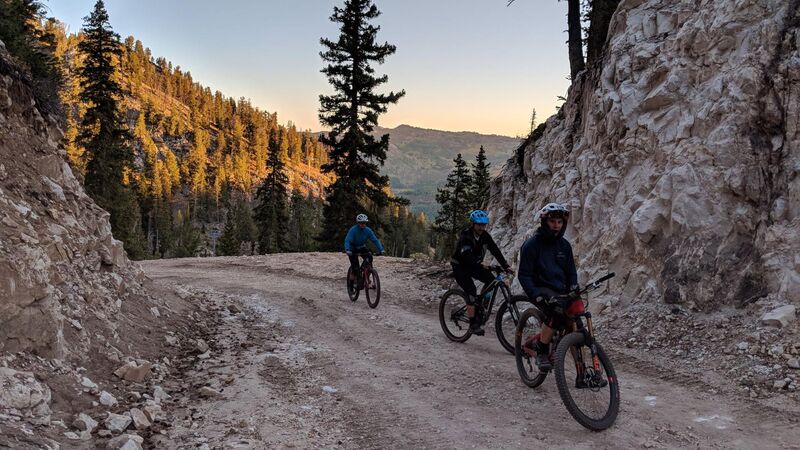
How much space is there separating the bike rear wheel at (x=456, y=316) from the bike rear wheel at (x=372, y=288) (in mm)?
3116

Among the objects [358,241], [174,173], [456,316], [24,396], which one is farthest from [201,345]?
[174,173]

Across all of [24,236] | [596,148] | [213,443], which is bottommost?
[213,443]

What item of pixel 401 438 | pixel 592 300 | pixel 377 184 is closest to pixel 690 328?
pixel 592 300

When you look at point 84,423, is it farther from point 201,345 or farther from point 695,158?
point 695,158

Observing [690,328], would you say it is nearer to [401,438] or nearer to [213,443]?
[401,438]

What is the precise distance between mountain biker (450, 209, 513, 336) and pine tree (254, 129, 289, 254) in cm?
4357

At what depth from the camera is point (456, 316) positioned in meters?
9.23

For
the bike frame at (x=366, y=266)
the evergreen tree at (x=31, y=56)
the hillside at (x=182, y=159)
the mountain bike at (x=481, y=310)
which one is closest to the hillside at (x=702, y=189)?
the mountain bike at (x=481, y=310)

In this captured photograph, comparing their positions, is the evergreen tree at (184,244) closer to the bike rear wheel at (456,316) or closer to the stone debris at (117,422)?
the bike rear wheel at (456,316)

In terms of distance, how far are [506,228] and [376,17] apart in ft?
58.7

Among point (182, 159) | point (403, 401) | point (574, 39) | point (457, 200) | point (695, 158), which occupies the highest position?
point (182, 159)

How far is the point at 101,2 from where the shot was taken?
29984 millimetres

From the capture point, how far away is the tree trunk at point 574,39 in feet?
55.0

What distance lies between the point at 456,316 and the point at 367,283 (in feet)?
13.1
